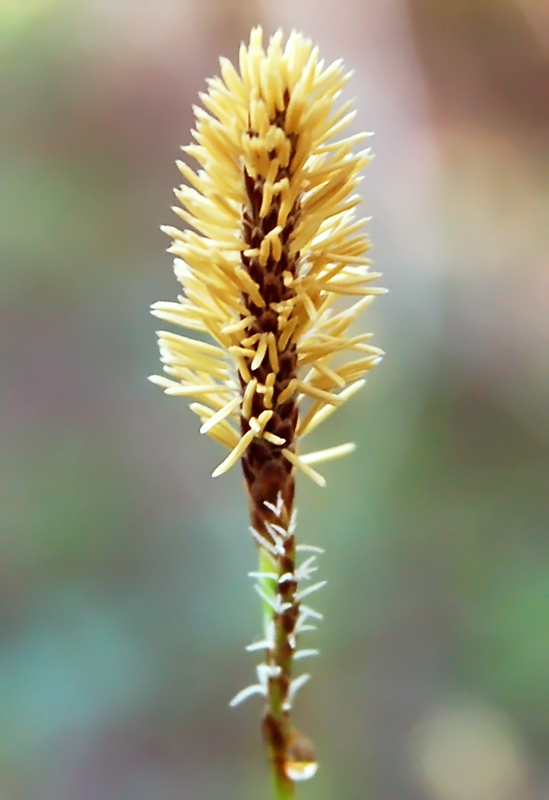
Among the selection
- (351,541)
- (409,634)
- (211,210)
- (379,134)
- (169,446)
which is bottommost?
(409,634)

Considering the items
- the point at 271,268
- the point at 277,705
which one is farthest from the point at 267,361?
the point at 277,705

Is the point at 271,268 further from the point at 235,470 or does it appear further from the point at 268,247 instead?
the point at 235,470

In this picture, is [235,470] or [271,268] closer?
[271,268]

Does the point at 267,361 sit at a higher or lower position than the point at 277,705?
higher

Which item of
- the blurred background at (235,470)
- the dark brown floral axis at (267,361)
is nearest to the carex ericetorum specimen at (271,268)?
the dark brown floral axis at (267,361)

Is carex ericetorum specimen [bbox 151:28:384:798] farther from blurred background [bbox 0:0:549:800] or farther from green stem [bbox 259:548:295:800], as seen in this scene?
blurred background [bbox 0:0:549:800]

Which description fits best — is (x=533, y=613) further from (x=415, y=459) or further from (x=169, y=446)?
(x=169, y=446)

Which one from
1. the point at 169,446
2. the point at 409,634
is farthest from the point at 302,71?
the point at 409,634
